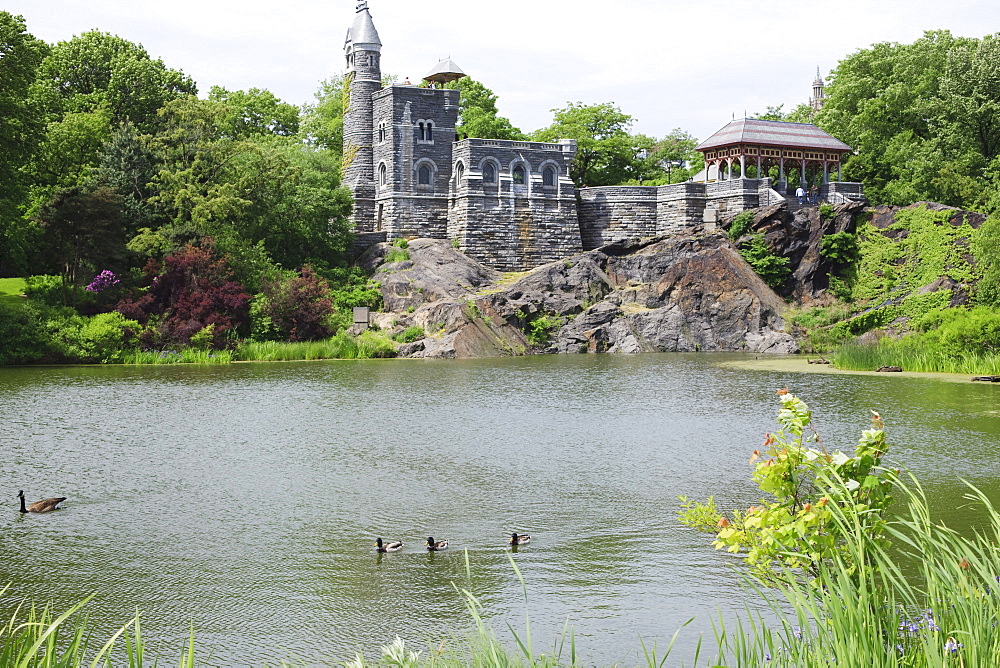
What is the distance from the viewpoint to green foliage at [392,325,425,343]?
1649 inches

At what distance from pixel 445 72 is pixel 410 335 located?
65.2 ft

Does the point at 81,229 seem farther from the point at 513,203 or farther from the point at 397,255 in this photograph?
the point at 513,203

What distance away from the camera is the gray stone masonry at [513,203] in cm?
5012

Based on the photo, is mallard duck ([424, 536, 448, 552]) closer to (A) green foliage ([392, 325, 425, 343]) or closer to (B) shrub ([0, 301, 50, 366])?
(B) shrub ([0, 301, 50, 366])

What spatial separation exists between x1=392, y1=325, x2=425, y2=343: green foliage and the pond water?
41.9ft

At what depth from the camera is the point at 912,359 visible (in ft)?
103

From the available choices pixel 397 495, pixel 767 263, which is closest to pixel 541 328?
pixel 767 263

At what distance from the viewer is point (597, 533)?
12.9 m

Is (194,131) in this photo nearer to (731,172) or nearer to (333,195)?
(333,195)

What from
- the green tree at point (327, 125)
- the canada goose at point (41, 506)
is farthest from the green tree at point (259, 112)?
the canada goose at point (41, 506)

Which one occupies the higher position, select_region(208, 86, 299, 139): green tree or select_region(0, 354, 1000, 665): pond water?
select_region(208, 86, 299, 139): green tree

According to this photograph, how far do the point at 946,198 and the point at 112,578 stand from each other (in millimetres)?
48774

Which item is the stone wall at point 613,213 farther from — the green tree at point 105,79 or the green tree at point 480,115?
the green tree at point 105,79

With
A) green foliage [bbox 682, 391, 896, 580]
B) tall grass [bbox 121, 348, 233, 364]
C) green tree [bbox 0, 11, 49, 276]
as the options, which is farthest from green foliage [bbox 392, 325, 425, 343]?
green foliage [bbox 682, 391, 896, 580]
